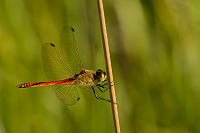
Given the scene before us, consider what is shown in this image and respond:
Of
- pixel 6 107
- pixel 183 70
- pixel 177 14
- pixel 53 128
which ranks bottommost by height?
pixel 53 128

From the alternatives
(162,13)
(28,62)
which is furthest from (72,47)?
(162,13)

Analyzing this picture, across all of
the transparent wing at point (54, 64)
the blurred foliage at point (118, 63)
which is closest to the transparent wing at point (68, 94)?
the transparent wing at point (54, 64)

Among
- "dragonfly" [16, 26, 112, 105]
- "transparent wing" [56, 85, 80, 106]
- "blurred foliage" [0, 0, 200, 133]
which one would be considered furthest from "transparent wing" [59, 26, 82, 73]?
"blurred foliage" [0, 0, 200, 133]

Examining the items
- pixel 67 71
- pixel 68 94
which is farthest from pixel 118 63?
pixel 68 94

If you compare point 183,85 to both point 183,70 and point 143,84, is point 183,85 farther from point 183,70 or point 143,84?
point 143,84

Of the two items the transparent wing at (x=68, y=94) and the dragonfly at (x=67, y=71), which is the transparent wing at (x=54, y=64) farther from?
the transparent wing at (x=68, y=94)

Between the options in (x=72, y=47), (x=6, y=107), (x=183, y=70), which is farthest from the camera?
(x=183, y=70)

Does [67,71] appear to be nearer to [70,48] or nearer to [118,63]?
[70,48]
